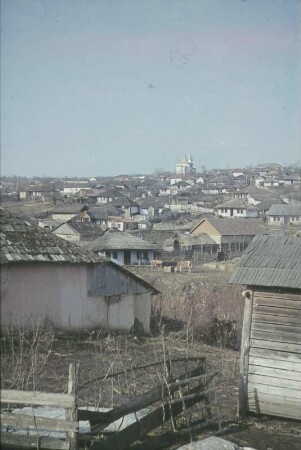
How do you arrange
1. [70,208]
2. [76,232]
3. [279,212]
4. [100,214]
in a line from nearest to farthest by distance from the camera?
[76,232] → [279,212] → [70,208] → [100,214]

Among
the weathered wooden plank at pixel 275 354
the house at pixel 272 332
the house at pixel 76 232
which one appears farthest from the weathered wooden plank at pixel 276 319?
the house at pixel 76 232

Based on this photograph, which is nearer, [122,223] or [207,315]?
[207,315]

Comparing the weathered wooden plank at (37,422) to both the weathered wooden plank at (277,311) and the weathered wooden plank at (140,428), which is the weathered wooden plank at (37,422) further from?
the weathered wooden plank at (277,311)

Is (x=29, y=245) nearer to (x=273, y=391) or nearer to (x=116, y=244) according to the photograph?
(x=273, y=391)

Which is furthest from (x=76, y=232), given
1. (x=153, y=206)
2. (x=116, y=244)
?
(x=153, y=206)

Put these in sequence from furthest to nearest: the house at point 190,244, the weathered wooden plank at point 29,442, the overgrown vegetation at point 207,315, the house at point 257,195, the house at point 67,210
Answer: the house at point 257,195 → the house at point 190,244 → the house at point 67,210 → the overgrown vegetation at point 207,315 → the weathered wooden plank at point 29,442

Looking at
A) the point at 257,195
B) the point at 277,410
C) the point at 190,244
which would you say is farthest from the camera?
the point at 257,195

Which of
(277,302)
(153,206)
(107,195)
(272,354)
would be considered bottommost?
(153,206)
